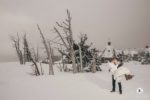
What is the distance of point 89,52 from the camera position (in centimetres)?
1591

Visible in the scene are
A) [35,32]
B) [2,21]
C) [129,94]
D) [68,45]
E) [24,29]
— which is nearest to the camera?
[129,94]

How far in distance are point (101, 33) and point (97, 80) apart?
5.44 ft

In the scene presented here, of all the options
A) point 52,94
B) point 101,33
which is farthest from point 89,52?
point 52,94

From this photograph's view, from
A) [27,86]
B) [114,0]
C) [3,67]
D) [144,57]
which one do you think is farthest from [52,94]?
[144,57]

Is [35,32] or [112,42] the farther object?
[35,32]

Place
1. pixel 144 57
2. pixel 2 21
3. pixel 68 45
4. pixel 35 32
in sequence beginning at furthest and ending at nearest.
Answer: pixel 144 57 < pixel 68 45 < pixel 35 32 < pixel 2 21

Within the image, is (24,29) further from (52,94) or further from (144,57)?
(144,57)

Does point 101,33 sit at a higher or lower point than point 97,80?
higher

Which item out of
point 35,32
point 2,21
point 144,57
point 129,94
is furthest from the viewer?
point 144,57

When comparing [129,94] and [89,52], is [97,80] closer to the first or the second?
[129,94]

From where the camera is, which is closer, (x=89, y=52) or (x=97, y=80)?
(x=97, y=80)

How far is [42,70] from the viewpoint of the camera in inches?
631

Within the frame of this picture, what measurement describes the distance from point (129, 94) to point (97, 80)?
110 inches

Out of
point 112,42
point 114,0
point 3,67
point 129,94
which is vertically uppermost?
point 114,0
